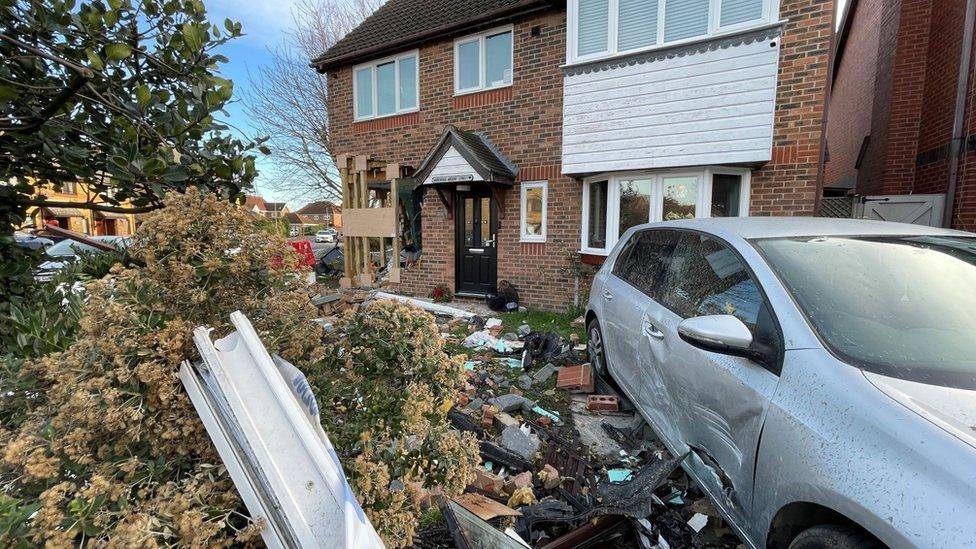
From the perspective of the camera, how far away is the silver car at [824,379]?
1.28 m

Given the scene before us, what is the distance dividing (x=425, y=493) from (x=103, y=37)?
2493 millimetres

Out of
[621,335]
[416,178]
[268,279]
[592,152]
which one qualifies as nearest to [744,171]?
[592,152]

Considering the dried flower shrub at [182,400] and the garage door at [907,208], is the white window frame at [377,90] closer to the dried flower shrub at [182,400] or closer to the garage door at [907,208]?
the dried flower shrub at [182,400]

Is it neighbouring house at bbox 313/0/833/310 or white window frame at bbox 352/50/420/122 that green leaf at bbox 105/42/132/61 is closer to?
neighbouring house at bbox 313/0/833/310

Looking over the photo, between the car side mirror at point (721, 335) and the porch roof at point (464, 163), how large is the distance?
5.91 metres

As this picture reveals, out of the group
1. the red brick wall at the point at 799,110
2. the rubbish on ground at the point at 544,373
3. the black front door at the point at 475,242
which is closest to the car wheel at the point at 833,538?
the rubbish on ground at the point at 544,373

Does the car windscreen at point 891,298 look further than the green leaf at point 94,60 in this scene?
Yes

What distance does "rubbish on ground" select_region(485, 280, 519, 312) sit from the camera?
801cm

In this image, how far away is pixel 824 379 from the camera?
161cm

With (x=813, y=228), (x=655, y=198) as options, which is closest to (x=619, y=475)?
(x=813, y=228)

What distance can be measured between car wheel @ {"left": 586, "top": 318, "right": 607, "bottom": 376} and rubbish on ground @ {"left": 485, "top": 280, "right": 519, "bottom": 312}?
342 centimetres

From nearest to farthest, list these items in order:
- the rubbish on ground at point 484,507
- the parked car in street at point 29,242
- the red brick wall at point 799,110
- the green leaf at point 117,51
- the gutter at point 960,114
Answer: the green leaf at point 117,51, the parked car in street at point 29,242, the rubbish on ground at point 484,507, the red brick wall at point 799,110, the gutter at point 960,114

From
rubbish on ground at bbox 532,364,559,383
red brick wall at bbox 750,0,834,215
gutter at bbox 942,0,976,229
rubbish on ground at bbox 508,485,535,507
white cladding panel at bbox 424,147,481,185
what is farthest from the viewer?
white cladding panel at bbox 424,147,481,185

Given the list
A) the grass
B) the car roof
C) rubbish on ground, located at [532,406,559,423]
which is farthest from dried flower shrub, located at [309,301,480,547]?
the grass
